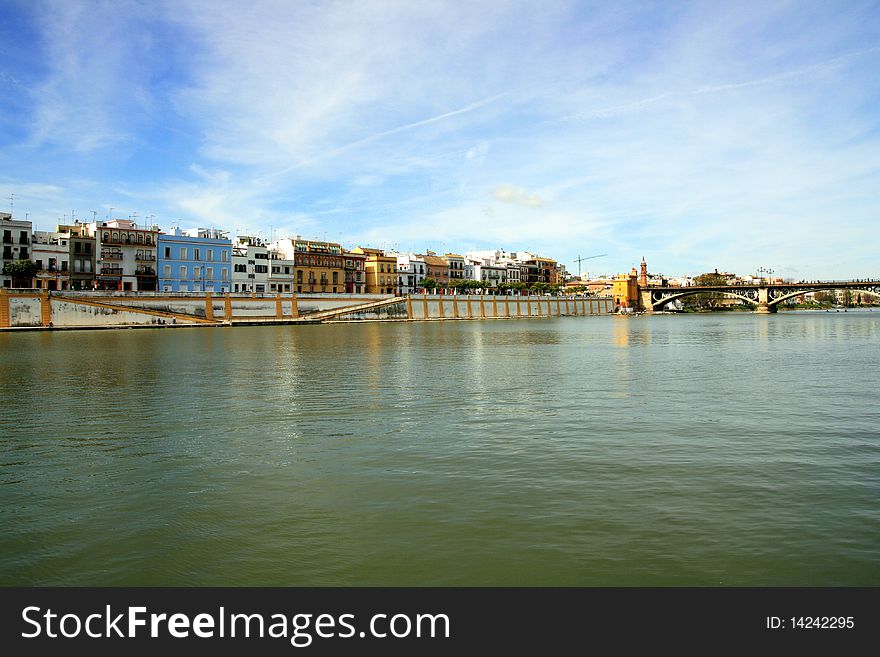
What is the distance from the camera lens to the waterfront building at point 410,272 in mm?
141925

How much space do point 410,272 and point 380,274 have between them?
44.0 feet

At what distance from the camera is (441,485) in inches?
432

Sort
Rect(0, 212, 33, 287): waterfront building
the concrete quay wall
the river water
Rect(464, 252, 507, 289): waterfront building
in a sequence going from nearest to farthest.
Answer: the river water, the concrete quay wall, Rect(0, 212, 33, 287): waterfront building, Rect(464, 252, 507, 289): waterfront building

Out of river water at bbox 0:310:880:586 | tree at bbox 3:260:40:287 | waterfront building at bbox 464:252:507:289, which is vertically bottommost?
river water at bbox 0:310:880:586

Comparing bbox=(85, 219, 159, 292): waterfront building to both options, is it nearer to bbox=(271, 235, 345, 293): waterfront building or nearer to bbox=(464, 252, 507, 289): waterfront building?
bbox=(271, 235, 345, 293): waterfront building

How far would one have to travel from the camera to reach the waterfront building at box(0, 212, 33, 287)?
267 feet

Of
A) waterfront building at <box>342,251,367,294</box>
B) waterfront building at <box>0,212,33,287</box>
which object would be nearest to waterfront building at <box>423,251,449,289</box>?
waterfront building at <box>342,251,367,294</box>

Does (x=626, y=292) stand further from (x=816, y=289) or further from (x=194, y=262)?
(x=194, y=262)

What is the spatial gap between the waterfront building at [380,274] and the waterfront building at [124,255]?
1724 inches

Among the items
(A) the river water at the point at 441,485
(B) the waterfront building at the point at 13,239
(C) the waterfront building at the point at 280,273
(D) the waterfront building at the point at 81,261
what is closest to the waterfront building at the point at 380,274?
(C) the waterfront building at the point at 280,273

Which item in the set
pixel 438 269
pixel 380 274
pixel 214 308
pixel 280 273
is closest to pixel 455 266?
pixel 438 269

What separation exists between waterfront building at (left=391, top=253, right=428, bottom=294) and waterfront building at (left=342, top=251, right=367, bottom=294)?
1245 centimetres
